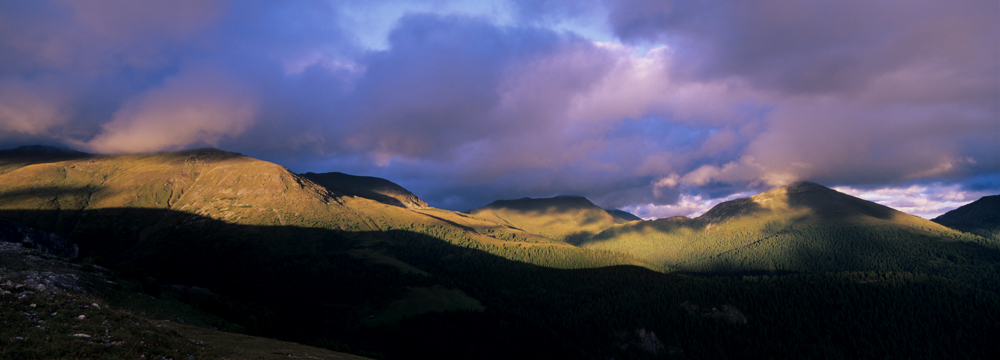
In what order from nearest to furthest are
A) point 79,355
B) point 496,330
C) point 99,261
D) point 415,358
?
1. point 79,355
2. point 99,261
3. point 415,358
4. point 496,330

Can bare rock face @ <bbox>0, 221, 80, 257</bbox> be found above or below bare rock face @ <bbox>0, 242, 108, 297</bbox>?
above

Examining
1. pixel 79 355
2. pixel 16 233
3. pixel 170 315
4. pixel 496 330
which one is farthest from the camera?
pixel 496 330

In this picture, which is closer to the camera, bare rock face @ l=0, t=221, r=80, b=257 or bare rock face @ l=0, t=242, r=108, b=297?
bare rock face @ l=0, t=242, r=108, b=297

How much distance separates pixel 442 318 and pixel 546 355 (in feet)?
201

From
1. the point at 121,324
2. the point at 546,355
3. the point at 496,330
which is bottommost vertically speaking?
the point at 546,355

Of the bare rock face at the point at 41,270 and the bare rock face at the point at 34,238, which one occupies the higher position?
the bare rock face at the point at 34,238

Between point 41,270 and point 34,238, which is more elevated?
point 34,238

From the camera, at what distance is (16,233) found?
124688mm

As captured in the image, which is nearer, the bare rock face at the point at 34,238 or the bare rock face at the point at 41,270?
the bare rock face at the point at 41,270

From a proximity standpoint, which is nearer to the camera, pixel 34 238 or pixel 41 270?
pixel 41 270

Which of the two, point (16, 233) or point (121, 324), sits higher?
point (16, 233)

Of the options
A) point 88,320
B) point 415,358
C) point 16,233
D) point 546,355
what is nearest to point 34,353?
point 88,320

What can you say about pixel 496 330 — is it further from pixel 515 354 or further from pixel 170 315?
pixel 170 315

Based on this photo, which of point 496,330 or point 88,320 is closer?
point 88,320
